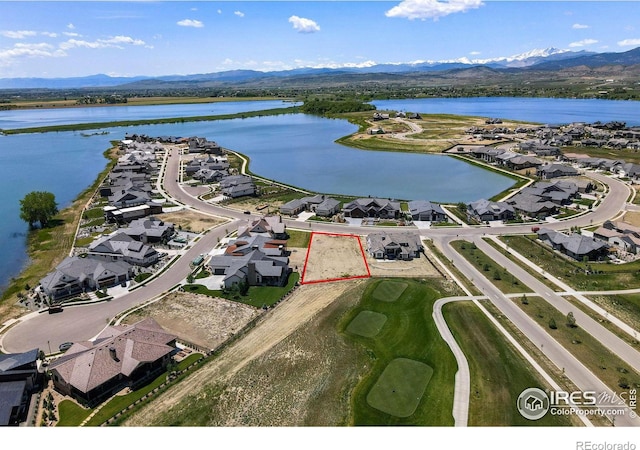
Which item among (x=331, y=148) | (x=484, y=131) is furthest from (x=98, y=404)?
(x=484, y=131)

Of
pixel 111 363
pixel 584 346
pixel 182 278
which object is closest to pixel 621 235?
pixel 584 346

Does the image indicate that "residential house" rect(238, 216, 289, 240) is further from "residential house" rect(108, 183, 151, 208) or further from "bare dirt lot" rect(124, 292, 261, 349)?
"residential house" rect(108, 183, 151, 208)

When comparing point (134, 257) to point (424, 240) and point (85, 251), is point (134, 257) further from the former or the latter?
point (424, 240)

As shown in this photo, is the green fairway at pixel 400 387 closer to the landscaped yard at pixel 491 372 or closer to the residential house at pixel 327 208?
the landscaped yard at pixel 491 372

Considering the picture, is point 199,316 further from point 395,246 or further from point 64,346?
point 395,246

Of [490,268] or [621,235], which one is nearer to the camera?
[490,268]

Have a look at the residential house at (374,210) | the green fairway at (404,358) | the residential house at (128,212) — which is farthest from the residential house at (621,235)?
the residential house at (128,212)

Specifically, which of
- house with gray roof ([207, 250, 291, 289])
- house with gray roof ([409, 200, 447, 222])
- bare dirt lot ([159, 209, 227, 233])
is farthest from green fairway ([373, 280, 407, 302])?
bare dirt lot ([159, 209, 227, 233])
